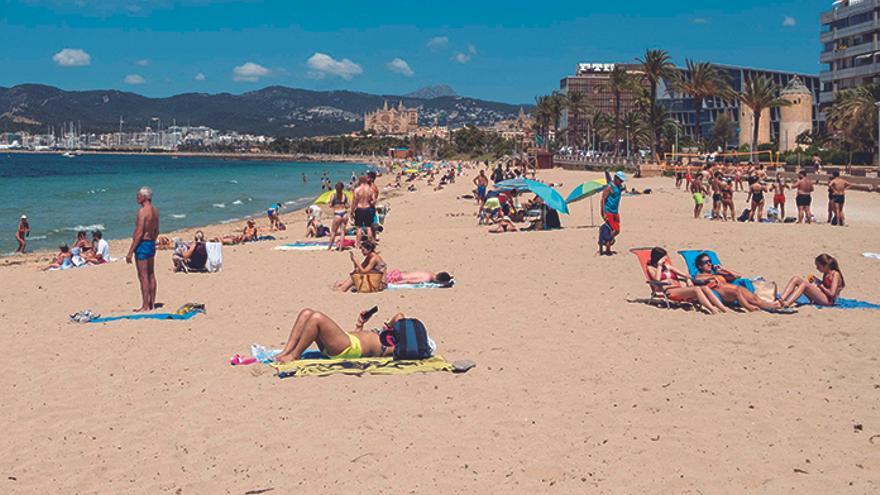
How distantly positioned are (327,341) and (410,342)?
74 centimetres

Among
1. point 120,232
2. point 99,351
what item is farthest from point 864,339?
point 120,232

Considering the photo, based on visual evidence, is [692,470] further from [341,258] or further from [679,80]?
[679,80]

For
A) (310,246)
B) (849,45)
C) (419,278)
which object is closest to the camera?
(419,278)

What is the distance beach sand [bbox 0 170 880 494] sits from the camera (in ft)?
17.0

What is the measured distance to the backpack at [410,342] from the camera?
7.57m

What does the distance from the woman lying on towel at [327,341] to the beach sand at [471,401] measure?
36 cm

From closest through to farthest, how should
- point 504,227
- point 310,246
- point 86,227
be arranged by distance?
point 310,246, point 504,227, point 86,227

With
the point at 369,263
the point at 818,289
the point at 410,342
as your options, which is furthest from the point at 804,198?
the point at 410,342

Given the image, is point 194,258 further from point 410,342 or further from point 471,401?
point 471,401

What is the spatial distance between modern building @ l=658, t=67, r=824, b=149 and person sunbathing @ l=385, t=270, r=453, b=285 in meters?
54.3

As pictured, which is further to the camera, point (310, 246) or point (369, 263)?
point (310, 246)

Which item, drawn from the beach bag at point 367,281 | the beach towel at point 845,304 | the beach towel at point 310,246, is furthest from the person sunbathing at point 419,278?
the beach towel at point 845,304

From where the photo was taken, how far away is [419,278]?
1167 cm

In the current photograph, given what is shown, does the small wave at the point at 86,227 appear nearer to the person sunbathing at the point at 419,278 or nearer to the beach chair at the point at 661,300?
the person sunbathing at the point at 419,278
